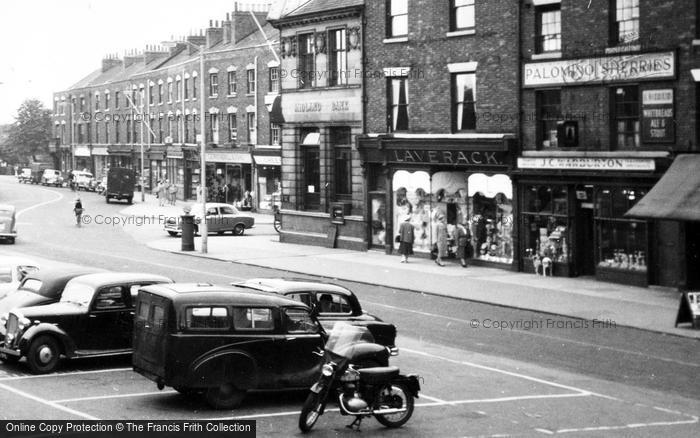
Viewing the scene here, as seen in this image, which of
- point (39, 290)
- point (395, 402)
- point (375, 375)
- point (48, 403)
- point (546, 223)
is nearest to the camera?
point (375, 375)

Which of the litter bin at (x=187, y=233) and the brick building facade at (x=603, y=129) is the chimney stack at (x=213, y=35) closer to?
the litter bin at (x=187, y=233)

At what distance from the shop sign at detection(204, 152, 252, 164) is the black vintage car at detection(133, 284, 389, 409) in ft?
170

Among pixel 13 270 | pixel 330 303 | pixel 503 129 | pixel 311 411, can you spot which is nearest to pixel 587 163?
pixel 503 129

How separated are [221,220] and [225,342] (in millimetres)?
37710

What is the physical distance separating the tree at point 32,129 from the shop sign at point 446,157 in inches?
3710

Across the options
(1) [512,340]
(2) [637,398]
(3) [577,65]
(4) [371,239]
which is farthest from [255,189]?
(2) [637,398]

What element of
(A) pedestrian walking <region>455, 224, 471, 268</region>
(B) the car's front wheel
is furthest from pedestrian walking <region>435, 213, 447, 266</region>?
(B) the car's front wheel

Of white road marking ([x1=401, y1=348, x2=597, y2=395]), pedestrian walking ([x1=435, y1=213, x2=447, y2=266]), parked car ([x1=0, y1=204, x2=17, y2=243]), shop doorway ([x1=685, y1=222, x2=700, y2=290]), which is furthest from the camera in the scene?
parked car ([x1=0, y1=204, x2=17, y2=243])

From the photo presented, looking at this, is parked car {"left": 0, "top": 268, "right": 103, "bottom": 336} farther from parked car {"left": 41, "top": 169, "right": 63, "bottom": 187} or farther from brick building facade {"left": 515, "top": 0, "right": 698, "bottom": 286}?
parked car {"left": 41, "top": 169, "right": 63, "bottom": 187}

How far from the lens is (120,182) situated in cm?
7431

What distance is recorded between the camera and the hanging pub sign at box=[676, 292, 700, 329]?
76.9ft

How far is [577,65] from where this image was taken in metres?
32.4

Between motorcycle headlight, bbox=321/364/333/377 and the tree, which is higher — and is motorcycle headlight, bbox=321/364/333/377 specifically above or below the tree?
below

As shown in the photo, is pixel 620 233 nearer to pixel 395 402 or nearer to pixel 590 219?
pixel 590 219
